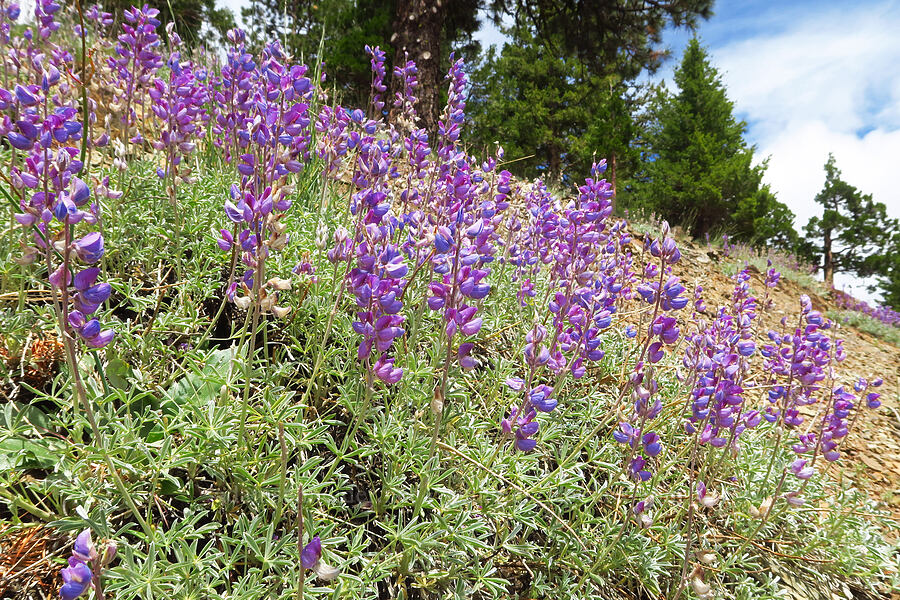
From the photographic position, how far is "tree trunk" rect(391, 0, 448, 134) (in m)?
8.38

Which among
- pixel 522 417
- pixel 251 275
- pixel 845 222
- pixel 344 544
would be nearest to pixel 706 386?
pixel 522 417

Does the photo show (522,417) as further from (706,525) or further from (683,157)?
(683,157)

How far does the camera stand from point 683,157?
27.1 metres

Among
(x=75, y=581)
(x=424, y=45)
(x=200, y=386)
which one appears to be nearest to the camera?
(x=75, y=581)

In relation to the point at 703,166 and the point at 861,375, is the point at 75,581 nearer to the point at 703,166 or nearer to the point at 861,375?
the point at 861,375

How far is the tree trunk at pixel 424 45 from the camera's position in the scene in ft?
27.5

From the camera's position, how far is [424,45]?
8531mm

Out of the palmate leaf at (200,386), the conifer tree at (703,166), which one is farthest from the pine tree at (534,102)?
the palmate leaf at (200,386)

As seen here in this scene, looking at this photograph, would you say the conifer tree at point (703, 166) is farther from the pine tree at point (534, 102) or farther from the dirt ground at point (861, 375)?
the dirt ground at point (861, 375)

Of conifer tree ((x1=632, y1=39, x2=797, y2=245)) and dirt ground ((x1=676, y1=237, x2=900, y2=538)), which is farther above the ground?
conifer tree ((x1=632, y1=39, x2=797, y2=245))

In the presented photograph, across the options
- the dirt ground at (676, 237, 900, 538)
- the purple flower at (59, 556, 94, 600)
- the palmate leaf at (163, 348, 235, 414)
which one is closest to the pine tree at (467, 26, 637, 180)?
the dirt ground at (676, 237, 900, 538)

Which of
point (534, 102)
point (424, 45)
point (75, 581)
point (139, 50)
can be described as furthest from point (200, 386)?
point (534, 102)

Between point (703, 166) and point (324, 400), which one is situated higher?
point (703, 166)

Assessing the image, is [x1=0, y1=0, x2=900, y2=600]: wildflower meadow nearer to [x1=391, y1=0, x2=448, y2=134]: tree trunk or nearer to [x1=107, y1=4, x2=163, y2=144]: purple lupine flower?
[x1=107, y1=4, x2=163, y2=144]: purple lupine flower
